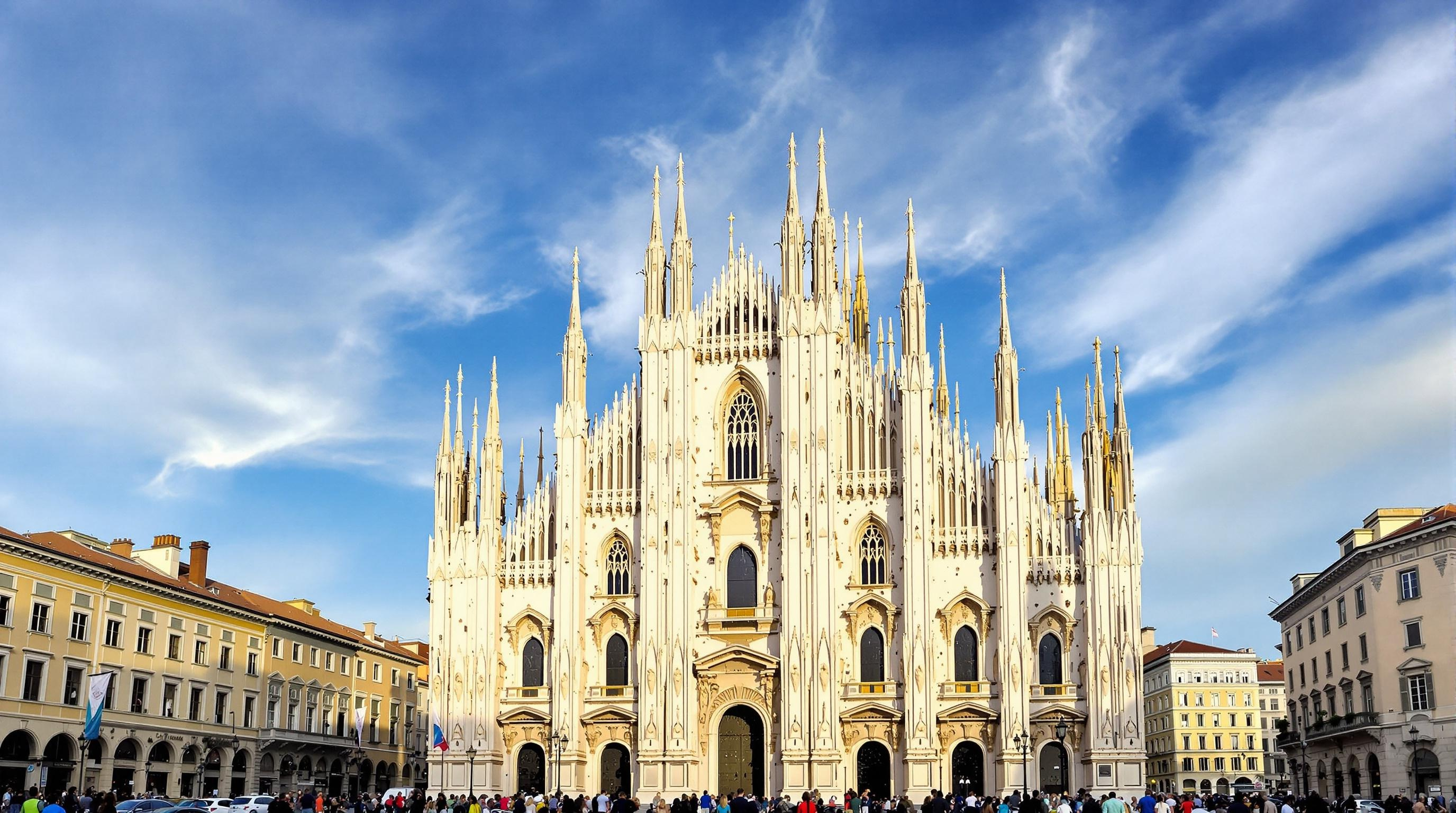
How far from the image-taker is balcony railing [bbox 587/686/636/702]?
164 feet

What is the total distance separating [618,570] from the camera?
Result: 51.7m

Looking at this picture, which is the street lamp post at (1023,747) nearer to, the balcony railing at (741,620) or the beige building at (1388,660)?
the balcony railing at (741,620)

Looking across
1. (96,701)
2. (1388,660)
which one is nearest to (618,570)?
(96,701)

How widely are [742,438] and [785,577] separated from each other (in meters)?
5.84

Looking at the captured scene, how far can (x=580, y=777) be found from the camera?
49.9 meters

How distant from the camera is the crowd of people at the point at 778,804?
2995cm

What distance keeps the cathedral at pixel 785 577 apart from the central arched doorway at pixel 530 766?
7 cm

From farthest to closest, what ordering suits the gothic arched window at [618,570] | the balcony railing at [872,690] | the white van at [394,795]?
the gothic arched window at [618,570]
the balcony railing at [872,690]
the white van at [394,795]

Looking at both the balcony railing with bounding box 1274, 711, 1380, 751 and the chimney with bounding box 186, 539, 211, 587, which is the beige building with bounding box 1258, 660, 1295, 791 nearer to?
the balcony railing with bounding box 1274, 711, 1380, 751

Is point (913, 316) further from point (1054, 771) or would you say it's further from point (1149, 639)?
point (1149, 639)

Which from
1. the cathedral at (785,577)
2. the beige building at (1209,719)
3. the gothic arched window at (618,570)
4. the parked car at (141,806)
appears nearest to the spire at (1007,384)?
Result: the cathedral at (785,577)

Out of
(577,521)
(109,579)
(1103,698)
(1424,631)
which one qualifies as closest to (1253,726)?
(1424,631)

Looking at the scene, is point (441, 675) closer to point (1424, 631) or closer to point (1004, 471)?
point (1004, 471)

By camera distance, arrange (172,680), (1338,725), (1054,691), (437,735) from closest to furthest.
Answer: (1054,691) → (437,735) → (172,680) → (1338,725)
